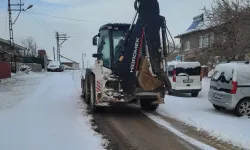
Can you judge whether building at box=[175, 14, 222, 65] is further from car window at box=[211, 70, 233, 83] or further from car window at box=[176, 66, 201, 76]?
car window at box=[211, 70, 233, 83]

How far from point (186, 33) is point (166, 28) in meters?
32.2

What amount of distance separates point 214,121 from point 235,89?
168cm

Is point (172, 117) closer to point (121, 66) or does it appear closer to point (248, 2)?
point (121, 66)

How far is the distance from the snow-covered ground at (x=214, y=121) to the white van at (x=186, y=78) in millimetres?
3277

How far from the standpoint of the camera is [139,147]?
704cm

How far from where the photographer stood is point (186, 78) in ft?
54.2

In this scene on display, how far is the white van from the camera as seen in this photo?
647 inches

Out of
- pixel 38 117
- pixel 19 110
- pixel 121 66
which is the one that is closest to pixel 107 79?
pixel 121 66

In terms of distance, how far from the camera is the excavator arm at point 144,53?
1007 centimetres

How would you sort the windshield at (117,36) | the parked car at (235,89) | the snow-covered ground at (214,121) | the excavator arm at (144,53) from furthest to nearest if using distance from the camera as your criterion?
the windshield at (117,36), the parked car at (235,89), the excavator arm at (144,53), the snow-covered ground at (214,121)

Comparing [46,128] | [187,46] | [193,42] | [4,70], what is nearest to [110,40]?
[46,128]

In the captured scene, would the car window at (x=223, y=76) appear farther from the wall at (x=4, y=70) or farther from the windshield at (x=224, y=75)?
the wall at (x=4, y=70)

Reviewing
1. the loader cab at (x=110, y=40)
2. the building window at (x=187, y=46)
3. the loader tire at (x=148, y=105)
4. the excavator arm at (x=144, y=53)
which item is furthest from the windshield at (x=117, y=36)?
the building window at (x=187, y=46)

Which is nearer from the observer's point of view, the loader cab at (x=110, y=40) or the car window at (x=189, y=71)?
the loader cab at (x=110, y=40)
